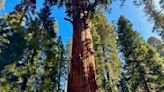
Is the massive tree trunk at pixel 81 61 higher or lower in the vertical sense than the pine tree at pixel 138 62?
lower

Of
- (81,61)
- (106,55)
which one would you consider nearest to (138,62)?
(106,55)

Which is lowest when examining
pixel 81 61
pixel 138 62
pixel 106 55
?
pixel 81 61

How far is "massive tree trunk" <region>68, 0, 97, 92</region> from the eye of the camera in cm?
535

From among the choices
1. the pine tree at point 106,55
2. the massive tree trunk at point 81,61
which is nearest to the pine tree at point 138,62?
the pine tree at point 106,55

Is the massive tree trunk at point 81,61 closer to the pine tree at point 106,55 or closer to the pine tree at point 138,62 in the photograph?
the pine tree at point 138,62

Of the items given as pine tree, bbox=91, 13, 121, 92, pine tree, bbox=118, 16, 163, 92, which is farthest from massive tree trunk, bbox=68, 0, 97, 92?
pine tree, bbox=91, 13, 121, 92

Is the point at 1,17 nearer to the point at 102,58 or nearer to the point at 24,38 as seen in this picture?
the point at 24,38

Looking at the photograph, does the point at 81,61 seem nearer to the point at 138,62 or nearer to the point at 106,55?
the point at 138,62

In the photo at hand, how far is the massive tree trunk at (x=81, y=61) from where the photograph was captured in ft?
17.6

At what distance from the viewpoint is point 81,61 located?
5699mm

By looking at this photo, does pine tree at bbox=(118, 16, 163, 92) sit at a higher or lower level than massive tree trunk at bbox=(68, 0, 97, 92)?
higher

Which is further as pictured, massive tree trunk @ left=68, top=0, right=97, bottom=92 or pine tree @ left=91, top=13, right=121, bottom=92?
pine tree @ left=91, top=13, right=121, bottom=92

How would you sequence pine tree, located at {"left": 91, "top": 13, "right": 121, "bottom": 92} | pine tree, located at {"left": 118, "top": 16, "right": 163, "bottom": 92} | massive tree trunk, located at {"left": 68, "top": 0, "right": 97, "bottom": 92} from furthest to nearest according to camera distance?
pine tree, located at {"left": 91, "top": 13, "right": 121, "bottom": 92}, pine tree, located at {"left": 118, "top": 16, "right": 163, "bottom": 92}, massive tree trunk, located at {"left": 68, "top": 0, "right": 97, "bottom": 92}

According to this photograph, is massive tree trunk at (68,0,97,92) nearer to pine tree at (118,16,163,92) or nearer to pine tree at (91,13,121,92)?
pine tree at (118,16,163,92)
